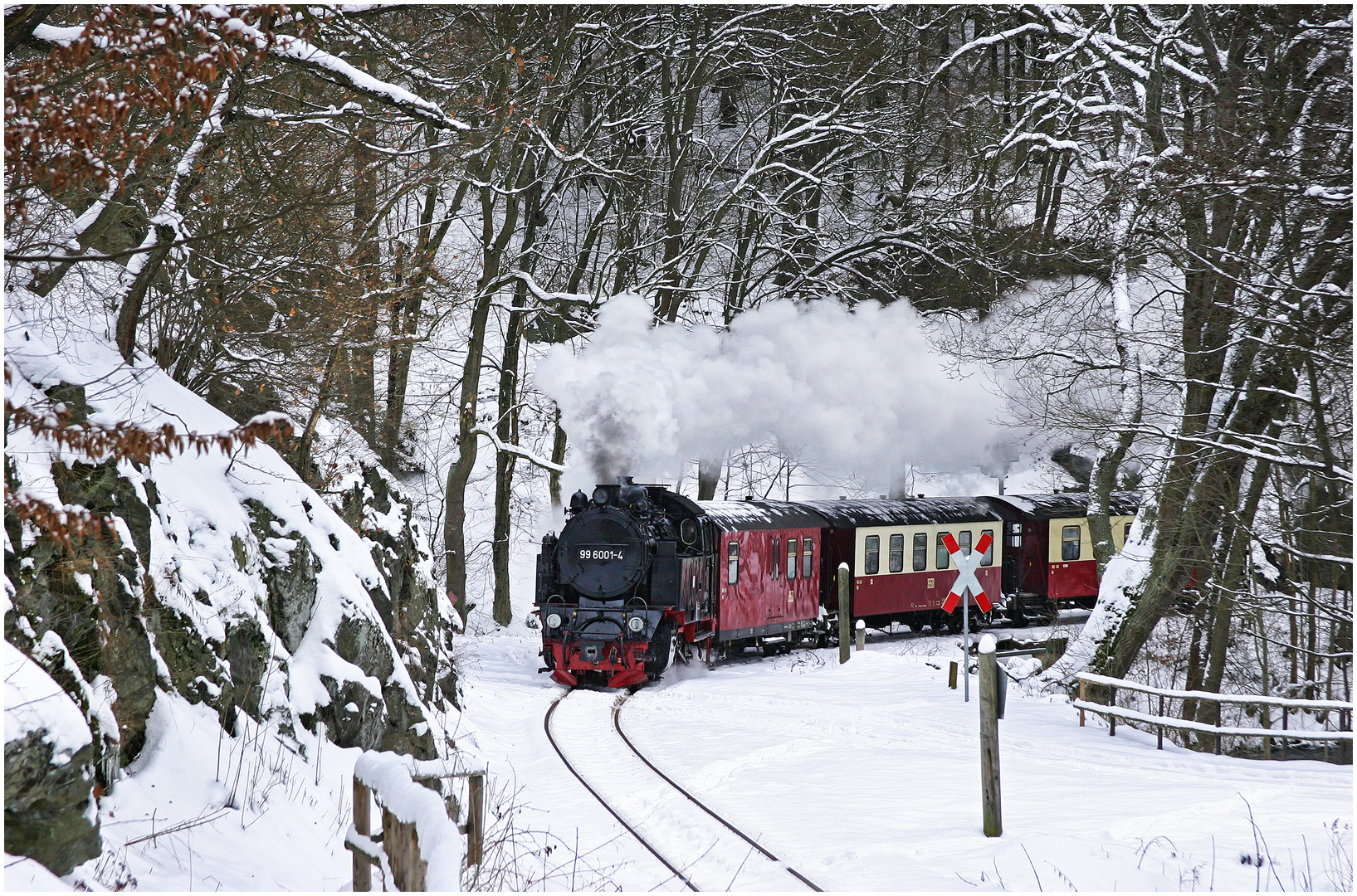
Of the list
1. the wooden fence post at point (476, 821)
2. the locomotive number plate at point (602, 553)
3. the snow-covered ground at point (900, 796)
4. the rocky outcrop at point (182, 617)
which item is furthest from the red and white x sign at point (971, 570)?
the wooden fence post at point (476, 821)


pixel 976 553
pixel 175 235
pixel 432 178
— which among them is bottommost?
pixel 976 553

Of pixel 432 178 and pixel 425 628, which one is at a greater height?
pixel 432 178

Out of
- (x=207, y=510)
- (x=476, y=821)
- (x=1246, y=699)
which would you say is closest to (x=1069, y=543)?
(x=1246, y=699)

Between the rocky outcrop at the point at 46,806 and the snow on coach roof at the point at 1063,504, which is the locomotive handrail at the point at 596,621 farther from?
the snow on coach roof at the point at 1063,504

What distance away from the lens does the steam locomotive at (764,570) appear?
49.0ft

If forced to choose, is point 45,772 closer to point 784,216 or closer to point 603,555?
point 603,555

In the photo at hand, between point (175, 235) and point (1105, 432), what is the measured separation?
1052 cm

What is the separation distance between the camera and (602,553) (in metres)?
15.1

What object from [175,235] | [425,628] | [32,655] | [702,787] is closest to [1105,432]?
[702,787]

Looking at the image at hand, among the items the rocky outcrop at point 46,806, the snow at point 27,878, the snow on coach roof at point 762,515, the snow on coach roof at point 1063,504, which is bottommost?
the snow at point 27,878

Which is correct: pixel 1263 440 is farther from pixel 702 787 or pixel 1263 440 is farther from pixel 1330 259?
pixel 702 787

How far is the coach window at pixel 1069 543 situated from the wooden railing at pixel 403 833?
2022cm

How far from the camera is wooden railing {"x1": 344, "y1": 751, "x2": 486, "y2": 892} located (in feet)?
12.7

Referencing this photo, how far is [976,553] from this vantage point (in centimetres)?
1266
